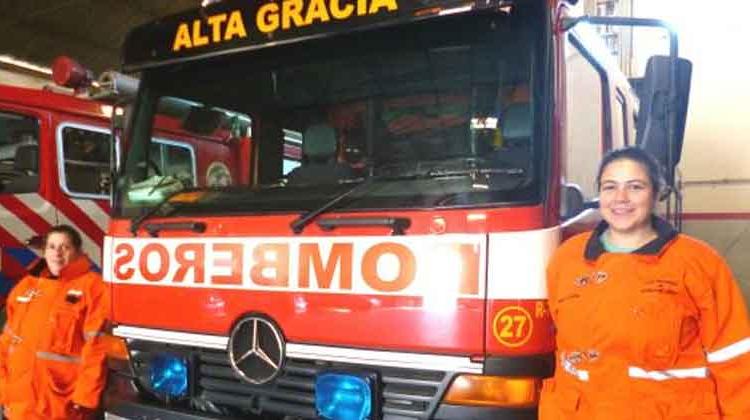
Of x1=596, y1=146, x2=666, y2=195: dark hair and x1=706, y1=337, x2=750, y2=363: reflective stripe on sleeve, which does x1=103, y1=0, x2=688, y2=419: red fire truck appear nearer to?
x1=596, y1=146, x2=666, y2=195: dark hair

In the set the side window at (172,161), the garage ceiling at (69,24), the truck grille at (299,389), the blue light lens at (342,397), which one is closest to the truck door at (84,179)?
the side window at (172,161)

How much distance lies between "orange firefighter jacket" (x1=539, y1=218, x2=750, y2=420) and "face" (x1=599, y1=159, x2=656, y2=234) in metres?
0.08

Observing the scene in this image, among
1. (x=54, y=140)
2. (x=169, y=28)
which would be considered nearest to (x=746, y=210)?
(x=169, y=28)

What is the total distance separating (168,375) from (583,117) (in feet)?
6.13

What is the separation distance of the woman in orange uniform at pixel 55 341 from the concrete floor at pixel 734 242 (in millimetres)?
3873

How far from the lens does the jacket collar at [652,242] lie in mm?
1991

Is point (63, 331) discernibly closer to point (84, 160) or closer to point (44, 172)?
point (44, 172)

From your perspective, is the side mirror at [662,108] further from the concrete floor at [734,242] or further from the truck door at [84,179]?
the truck door at [84,179]

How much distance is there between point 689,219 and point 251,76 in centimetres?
345

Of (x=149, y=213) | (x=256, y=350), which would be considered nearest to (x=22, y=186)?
(x=149, y=213)

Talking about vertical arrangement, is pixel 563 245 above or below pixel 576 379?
above

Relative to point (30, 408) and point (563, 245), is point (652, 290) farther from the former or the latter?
point (30, 408)

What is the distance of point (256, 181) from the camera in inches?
112

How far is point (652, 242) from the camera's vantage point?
6.61ft
